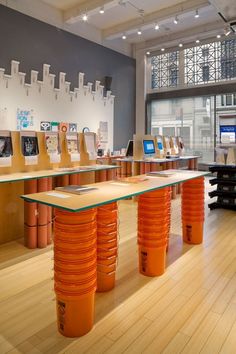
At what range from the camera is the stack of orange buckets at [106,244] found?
97.4 inches

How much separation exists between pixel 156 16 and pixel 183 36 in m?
1.87

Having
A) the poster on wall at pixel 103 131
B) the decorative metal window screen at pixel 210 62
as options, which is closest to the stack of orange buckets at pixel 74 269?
the poster on wall at pixel 103 131

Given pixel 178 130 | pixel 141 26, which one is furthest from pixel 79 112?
pixel 178 130

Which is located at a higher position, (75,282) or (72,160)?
(72,160)

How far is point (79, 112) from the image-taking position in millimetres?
8789

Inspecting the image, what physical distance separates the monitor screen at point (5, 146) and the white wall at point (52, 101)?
3.47 m

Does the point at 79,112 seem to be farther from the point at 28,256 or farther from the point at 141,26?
the point at 28,256

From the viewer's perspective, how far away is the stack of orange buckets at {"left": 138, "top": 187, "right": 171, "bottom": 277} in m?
2.76

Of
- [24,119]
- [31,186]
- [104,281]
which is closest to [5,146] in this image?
[31,186]

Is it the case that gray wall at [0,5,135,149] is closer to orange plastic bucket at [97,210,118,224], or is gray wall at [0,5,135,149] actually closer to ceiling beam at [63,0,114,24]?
ceiling beam at [63,0,114,24]

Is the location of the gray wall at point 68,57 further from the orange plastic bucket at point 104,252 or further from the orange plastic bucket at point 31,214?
the orange plastic bucket at point 104,252

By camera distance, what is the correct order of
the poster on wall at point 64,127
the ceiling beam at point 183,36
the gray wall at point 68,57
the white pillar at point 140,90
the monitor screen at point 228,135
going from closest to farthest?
the monitor screen at point 228,135 → the gray wall at point 68,57 → the poster on wall at point 64,127 → the ceiling beam at point 183,36 → the white pillar at point 140,90

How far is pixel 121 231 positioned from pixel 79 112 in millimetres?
5359

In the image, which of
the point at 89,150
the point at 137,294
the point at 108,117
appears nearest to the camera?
the point at 137,294
